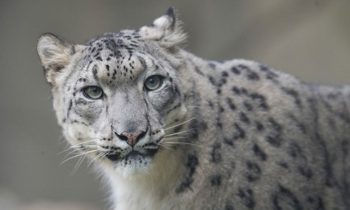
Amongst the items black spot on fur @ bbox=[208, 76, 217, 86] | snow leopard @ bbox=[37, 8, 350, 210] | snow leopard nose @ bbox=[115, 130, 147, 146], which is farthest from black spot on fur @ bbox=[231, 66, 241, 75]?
snow leopard nose @ bbox=[115, 130, 147, 146]

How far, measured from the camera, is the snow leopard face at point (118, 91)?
6.14 meters

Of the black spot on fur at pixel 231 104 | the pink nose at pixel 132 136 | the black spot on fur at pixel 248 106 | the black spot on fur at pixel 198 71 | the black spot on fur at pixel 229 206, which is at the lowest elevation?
the black spot on fur at pixel 229 206

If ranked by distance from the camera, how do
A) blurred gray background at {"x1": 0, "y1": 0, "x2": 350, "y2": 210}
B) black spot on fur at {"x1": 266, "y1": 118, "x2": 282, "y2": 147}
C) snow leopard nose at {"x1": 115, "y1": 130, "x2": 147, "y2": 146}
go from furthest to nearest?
blurred gray background at {"x1": 0, "y1": 0, "x2": 350, "y2": 210}, black spot on fur at {"x1": 266, "y1": 118, "x2": 282, "y2": 147}, snow leopard nose at {"x1": 115, "y1": 130, "x2": 147, "y2": 146}

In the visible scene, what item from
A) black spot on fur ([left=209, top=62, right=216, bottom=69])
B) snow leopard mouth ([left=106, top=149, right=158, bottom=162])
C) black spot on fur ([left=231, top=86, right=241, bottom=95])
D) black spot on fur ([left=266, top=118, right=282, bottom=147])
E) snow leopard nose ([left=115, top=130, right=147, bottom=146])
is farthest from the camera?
black spot on fur ([left=209, top=62, right=216, bottom=69])

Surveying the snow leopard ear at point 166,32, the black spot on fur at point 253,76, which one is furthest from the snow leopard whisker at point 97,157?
the black spot on fur at point 253,76

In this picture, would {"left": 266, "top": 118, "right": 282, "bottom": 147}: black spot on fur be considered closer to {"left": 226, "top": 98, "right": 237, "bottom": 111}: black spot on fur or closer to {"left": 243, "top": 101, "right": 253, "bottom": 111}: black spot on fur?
{"left": 243, "top": 101, "right": 253, "bottom": 111}: black spot on fur

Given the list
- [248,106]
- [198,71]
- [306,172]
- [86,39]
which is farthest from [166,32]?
[86,39]

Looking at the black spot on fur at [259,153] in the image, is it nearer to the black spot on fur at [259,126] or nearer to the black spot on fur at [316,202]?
the black spot on fur at [259,126]

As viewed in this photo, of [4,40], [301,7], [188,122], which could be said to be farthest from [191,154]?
[4,40]

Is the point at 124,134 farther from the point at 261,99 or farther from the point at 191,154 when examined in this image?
the point at 261,99

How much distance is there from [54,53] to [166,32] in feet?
2.88

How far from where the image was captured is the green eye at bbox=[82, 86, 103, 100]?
6.38 metres

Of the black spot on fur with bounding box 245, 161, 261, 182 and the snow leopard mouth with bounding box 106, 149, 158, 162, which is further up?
the black spot on fur with bounding box 245, 161, 261, 182

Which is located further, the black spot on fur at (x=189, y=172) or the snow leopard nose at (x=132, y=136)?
the black spot on fur at (x=189, y=172)
